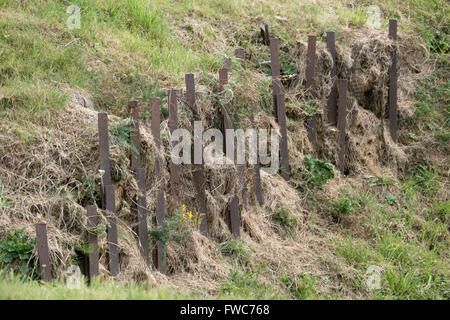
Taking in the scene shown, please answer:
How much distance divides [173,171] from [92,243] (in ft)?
3.31

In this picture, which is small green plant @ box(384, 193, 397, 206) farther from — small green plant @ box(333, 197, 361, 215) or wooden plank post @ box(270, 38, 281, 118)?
wooden plank post @ box(270, 38, 281, 118)

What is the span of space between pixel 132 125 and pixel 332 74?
2.72 meters

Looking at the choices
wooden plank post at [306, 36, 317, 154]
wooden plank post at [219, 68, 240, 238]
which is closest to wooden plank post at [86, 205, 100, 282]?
wooden plank post at [219, 68, 240, 238]

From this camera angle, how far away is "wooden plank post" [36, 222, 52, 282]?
167 inches

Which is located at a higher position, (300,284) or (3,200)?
(3,200)

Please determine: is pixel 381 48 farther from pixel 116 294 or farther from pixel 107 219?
pixel 116 294

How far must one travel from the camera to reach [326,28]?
739 centimetres

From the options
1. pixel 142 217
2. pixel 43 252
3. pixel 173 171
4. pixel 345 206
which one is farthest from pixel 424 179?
pixel 43 252

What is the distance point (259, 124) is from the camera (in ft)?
19.9

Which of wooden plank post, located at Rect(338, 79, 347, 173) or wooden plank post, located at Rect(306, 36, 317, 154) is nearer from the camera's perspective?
wooden plank post, located at Rect(306, 36, 317, 154)

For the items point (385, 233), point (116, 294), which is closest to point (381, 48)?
point (385, 233)

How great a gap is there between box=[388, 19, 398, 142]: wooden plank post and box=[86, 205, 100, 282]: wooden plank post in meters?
4.04

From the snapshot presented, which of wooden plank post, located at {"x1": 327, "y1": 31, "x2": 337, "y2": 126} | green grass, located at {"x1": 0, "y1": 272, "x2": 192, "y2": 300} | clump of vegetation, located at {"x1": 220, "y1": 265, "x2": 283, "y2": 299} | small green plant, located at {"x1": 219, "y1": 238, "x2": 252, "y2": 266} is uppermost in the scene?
wooden plank post, located at {"x1": 327, "y1": 31, "x2": 337, "y2": 126}

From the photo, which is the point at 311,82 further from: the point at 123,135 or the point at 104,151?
the point at 104,151
